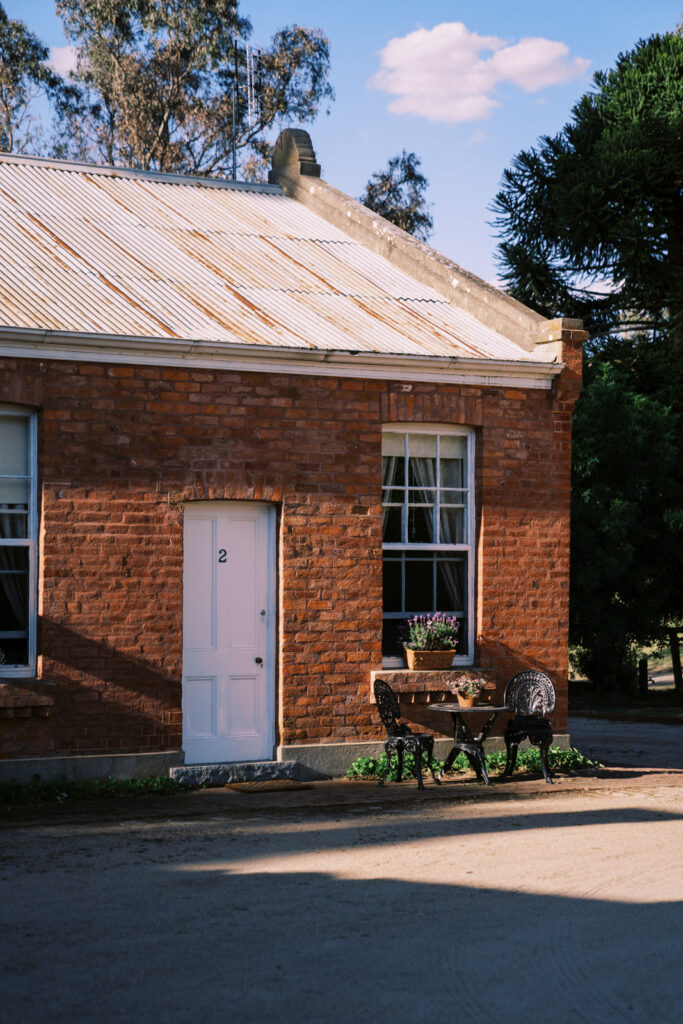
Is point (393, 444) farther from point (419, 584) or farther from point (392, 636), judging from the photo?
point (392, 636)

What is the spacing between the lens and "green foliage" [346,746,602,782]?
467 inches

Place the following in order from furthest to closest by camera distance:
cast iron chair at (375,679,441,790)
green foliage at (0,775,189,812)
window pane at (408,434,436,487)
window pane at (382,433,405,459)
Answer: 1. window pane at (408,434,436,487)
2. window pane at (382,433,405,459)
3. cast iron chair at (375,679,441,790)
4. green foliage at (0,775,189,812)

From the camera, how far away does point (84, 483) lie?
35.7 feet

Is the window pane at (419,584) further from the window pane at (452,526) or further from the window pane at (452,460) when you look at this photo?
the window pane at (452,460)

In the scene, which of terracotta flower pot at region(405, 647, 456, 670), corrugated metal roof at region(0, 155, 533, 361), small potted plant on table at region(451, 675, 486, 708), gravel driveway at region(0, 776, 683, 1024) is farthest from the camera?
terracotta flower pot at region(405, 647, 456, 670)

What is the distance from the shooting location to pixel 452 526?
12672 millimetres

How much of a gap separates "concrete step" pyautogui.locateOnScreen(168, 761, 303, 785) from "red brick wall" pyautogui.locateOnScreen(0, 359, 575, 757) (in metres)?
0.27

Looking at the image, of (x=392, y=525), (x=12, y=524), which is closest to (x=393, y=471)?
(x=392, y=525)

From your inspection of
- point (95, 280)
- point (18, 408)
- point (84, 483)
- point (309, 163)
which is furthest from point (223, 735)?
point (309, 163)

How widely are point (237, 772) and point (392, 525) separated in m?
2.82

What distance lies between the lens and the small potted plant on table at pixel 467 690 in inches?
470

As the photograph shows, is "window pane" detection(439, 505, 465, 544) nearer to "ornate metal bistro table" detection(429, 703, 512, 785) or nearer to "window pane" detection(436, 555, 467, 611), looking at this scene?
"window pane" detection(436, 555, 467, 611)

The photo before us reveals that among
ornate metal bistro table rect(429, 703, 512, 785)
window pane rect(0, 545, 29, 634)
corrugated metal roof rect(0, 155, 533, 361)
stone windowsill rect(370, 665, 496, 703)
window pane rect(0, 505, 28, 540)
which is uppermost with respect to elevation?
corrugated metal roof rect(0, 155, 533, 361)

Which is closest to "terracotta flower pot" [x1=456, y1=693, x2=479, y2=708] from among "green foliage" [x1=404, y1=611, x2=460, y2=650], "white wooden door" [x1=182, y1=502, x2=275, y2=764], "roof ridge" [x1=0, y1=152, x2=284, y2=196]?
"green foliage" [x1=404, y1=611, x2=460, y2=650]
